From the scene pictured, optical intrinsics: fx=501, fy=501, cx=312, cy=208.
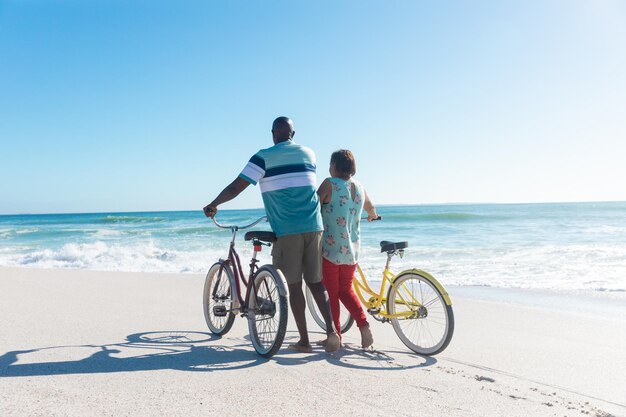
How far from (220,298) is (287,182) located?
52.2 inches

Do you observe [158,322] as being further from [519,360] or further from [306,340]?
[519,360]

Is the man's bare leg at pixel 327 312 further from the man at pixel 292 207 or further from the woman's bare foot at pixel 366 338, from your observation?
the woman's bare foot at pixel 366 338

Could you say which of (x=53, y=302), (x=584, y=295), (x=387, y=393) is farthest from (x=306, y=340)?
(x=584, y=295)

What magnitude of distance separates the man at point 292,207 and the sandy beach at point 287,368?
0.46 m

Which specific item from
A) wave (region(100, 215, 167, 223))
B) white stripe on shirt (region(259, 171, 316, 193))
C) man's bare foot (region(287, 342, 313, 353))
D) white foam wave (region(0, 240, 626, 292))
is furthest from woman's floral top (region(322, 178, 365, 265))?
wave (region(100, 215, 167, 223))

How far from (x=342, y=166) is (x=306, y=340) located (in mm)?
1442

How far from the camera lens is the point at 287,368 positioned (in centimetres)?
346

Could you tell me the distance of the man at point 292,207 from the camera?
3.78 m

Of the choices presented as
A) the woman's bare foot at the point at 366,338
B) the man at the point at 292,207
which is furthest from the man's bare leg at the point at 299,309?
the woman's bare foot at the point at 366,338

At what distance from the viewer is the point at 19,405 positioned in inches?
103

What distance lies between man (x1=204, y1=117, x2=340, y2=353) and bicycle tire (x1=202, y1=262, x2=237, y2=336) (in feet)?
1.85

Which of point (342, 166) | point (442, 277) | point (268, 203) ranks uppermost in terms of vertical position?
point (342, 166)

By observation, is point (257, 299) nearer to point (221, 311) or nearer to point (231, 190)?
point (221, 311)

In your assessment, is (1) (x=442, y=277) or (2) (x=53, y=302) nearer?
(2) (x=53, y=302)
